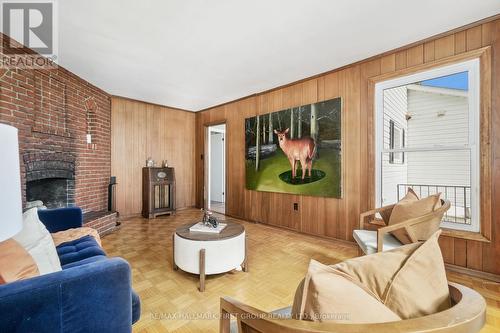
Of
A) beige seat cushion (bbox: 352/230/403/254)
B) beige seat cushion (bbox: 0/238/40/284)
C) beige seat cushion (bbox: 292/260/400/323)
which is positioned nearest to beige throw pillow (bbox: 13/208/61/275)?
beige seat cushion (bbox: 0/238/40/284)

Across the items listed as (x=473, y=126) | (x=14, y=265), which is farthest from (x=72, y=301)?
(x=473, y=126)

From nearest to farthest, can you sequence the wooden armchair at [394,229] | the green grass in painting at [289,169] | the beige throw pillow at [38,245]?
1. the beige throw pillow at [38,245]
2. the wooden armchair at [394,229]
3. the green grass in painting at [289,169]

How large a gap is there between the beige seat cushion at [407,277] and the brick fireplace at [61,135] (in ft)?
11.4

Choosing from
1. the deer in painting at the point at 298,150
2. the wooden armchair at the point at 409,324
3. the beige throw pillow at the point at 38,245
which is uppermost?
the deer in painting at the point at 298,150

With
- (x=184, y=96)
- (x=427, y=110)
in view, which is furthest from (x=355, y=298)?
(x=184, y=96)

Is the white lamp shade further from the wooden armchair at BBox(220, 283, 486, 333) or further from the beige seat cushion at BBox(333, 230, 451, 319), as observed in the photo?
the beige seat cushion at BBox(333, 230, 451, 319)

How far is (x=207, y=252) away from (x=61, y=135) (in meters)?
2.83

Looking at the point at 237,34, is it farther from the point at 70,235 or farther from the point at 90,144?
the point at 90,144

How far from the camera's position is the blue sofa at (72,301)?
830 mm

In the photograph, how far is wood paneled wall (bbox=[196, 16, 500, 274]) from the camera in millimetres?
2145

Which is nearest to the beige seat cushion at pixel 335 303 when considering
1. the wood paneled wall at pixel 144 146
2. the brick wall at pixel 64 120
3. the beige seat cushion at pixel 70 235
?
the beige seat cushion at pixel 70 235

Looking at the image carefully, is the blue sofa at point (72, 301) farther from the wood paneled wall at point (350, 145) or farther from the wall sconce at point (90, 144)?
the wall sconce at point (90, 144)

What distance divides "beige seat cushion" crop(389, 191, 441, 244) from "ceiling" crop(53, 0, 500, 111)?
1701 millimetres

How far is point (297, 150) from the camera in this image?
3.61m
